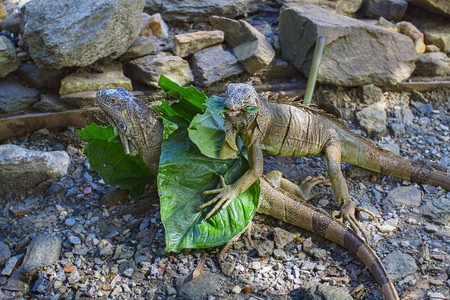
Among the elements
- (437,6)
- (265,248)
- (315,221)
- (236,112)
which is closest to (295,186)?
(315,221)

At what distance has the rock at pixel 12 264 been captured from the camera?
2770 mm

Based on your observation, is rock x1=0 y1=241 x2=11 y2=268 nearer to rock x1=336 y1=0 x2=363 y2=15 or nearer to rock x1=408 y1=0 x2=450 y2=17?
rock x1=336 y1=0 x2=363 y2=15

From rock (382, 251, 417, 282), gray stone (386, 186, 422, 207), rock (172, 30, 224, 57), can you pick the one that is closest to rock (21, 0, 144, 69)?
rock (172, 30, 224, 57)

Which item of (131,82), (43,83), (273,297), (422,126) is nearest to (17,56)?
(43,83)

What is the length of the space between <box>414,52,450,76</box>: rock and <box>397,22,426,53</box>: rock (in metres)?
0.10

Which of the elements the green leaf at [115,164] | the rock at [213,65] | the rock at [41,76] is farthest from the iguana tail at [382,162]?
the rock at [41,76]

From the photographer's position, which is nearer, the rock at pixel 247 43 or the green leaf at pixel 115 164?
the green leaf at pixel 115 164

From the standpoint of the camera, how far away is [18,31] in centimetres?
427

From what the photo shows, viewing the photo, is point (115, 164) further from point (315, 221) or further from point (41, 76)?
point (315, 221)

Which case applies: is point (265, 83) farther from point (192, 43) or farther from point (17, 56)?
point (17, 56)

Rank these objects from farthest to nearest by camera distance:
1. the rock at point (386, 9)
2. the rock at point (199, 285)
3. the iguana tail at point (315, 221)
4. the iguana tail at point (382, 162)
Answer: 1. the rock at point (386, 9)
2. the iguana tail at point (382, 162)
3. the iguana tail at point (315, 221)
4. the rock at point (199, 285)

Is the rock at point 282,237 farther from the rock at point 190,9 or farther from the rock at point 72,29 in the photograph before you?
the rock at point 190,9

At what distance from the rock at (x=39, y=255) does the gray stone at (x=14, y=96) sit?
1.54 meters

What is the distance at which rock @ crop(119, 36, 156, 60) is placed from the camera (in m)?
Result: 4.13
